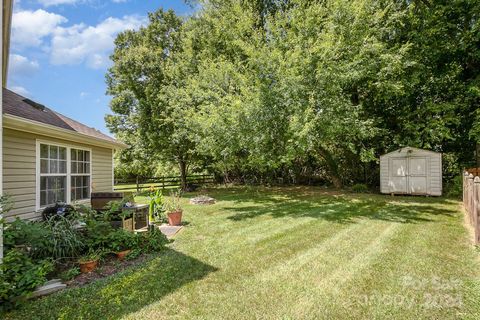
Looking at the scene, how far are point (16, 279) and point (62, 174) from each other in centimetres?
391

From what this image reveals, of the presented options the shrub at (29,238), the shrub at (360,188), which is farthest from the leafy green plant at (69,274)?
the shrub at (360,188)

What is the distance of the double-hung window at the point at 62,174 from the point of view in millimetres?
5836

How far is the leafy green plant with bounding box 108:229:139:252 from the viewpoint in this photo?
14.8 feet

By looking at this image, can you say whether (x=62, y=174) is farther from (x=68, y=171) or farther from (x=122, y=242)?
(x=122, y=242)

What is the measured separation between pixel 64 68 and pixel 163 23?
5924 millimetres

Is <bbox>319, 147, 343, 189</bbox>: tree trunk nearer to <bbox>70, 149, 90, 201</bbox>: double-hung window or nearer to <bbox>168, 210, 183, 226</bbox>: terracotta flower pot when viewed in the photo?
<bbox>168, 210, 183, 226</bbox>: terracotta flower pot

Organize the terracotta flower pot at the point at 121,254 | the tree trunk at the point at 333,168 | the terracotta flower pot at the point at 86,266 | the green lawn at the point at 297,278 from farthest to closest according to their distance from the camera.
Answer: the tree trunk at the point at 333,168 < the terracotta flower pot at the point at 121,254 < the terracotta flower pot at the point at 86,266 < the green lawn at the point at 297,278

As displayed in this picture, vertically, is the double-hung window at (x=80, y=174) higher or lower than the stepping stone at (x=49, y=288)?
higher

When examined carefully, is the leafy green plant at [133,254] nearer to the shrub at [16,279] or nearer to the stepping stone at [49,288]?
the stepping stone at [49,288]

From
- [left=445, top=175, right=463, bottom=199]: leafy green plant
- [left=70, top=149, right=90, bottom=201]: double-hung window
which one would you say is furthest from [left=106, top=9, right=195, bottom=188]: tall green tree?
[left=445, top=175, right=463, bottom=199]: leafy green plant

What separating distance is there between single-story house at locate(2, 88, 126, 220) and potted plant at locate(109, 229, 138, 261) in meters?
1.89

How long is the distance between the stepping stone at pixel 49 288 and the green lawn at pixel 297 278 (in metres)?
0.14

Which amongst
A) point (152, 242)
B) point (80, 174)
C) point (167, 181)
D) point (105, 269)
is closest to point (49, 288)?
point (105, 269)

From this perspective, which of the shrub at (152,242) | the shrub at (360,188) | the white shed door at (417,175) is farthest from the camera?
the shrub at (360,188)
